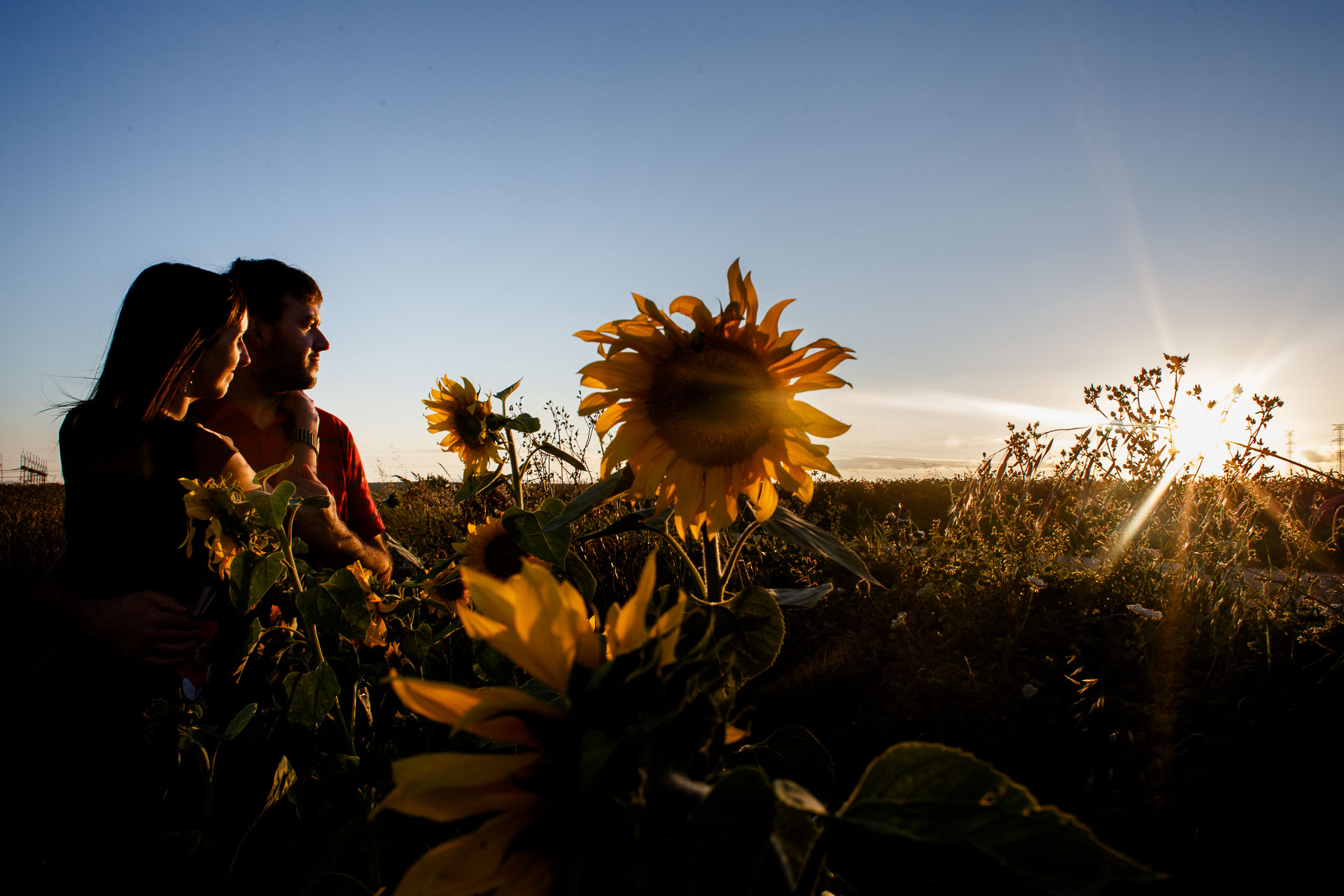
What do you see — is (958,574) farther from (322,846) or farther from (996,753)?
(322,846)

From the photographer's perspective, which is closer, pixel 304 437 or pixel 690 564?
pixel 690 564

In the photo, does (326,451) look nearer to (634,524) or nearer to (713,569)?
(634,524)

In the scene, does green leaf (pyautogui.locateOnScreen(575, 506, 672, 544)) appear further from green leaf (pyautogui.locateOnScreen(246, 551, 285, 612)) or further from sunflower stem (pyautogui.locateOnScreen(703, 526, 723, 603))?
green leaf (pyautogui.locateOnScreen(246, 551, 285, 612))

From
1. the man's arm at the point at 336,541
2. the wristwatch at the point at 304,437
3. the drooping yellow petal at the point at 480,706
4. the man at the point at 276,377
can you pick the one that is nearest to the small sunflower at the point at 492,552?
the man's arm at the point at 336,541

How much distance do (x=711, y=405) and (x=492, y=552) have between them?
2.68 feet

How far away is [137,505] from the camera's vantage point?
1.87 metres

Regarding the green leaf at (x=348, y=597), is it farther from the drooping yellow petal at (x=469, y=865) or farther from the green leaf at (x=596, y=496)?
the drooping yellow petal at (x=469, y=865)

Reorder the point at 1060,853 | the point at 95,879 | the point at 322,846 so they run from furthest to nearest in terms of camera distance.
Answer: the point at 95,879, the point at 322,846, the point at 1060,853

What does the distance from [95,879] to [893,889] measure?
5.16 feet

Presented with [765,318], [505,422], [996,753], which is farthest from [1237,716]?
[505,422]

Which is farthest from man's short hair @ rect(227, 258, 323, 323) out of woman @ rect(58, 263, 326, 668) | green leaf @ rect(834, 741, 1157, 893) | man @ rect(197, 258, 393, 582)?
green leaf @ rect(834, 741, 1157, 893)

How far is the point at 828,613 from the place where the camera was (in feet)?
8.38

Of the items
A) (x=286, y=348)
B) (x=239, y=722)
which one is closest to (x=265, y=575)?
(x=239, y=722)

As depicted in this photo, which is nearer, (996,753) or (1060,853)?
(1060,853)
